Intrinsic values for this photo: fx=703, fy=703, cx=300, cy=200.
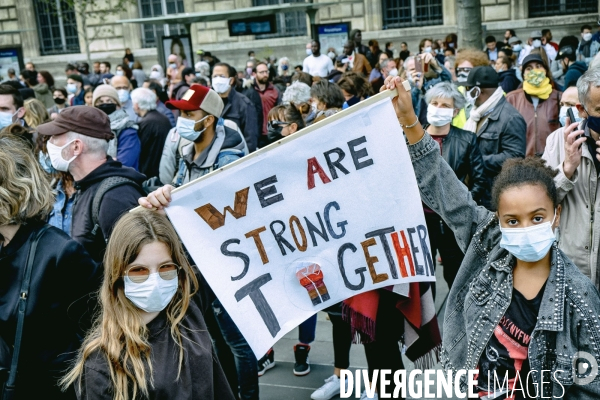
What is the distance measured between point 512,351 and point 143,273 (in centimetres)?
135

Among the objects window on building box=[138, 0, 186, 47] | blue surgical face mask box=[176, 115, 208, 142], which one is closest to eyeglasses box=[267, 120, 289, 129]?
blue surgical face mask box=[176, 115, 208, 142]

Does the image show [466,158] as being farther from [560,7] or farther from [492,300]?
[560,7]

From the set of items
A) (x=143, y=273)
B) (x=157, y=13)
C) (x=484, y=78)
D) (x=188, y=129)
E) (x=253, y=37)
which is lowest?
(x=143, y=273)

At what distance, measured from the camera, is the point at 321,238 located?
115 inches

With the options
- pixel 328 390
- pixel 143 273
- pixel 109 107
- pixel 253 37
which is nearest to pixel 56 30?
pixel 253 37

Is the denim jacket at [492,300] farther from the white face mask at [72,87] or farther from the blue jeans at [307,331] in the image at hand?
the white face mask at [72,87]

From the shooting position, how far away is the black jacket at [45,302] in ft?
9.12

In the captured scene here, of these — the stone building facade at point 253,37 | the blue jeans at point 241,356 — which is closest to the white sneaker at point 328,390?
the blue jeans at point 241,356

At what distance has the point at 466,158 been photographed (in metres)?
4.73

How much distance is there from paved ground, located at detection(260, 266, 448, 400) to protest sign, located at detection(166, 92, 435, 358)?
173 centimetres

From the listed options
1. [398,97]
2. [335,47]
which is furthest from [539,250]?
[335,47]

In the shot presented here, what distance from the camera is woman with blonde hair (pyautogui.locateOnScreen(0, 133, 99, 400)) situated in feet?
9.09

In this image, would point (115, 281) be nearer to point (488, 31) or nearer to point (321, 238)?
point (321, 238)

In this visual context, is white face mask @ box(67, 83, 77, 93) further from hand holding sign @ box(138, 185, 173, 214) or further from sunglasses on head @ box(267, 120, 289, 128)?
hand holding sign @ box(138, 185, 173, 214)
